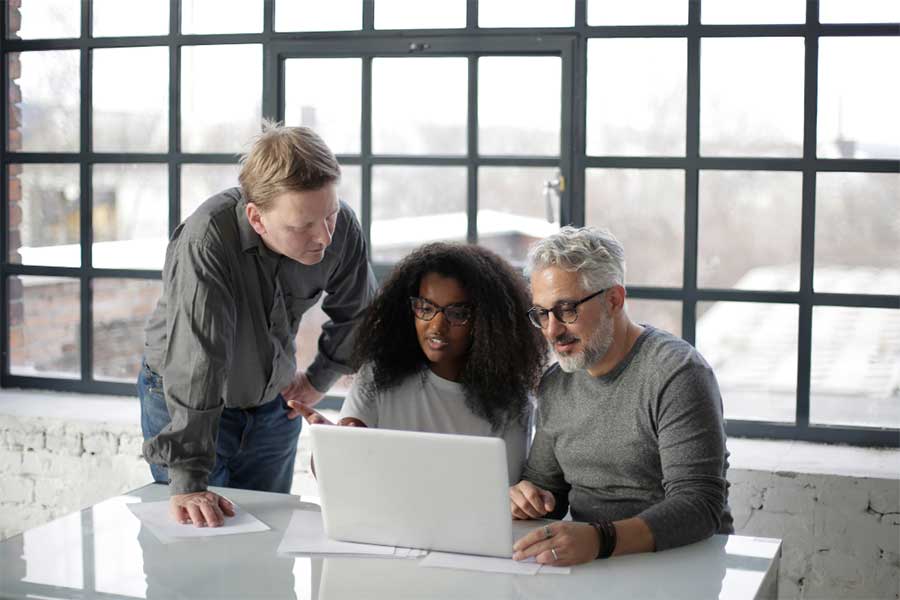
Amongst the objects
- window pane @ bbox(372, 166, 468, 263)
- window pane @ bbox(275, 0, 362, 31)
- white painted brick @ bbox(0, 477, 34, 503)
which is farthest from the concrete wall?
white painted brick @ bbox(0, 477, 34, 503)

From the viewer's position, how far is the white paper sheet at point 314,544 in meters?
2.13

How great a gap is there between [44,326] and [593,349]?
8.80 ft

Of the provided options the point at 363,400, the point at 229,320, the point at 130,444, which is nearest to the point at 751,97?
the point at 363,400

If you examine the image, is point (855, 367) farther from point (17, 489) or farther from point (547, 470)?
point (17, 489)

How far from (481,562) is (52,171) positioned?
2.89m

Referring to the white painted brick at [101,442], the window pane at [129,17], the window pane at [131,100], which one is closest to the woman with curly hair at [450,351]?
the white painted brick at [101,442]

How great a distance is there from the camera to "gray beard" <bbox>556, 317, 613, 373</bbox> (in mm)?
2406

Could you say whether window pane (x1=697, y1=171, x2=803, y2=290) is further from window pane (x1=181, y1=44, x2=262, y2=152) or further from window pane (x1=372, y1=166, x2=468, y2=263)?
window pane (x1=181, y1=44, x2=262, y2=152)

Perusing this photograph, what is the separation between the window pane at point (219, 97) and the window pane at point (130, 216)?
0.21 meters

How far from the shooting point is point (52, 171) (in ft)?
13.9

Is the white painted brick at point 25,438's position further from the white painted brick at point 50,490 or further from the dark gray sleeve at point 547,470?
the dark gray sleeve at point 547,470

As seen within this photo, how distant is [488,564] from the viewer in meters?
2.05

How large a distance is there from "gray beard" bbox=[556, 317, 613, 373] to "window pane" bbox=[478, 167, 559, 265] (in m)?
1.22

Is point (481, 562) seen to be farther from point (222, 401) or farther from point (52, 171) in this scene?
point (52, 171)
